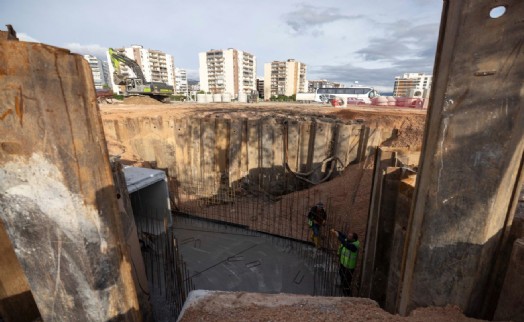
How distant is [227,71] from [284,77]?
23433 mm

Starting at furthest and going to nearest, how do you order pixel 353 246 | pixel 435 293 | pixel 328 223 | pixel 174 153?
pixel 174 153 < pixel 328 223 < pixel 353 246 < pixel 435 293

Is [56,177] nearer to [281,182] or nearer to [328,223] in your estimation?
[328,223]

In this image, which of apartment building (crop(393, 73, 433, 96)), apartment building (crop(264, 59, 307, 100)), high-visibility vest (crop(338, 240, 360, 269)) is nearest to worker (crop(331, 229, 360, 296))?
high-visibility vest (crop(338, 240, 360, 269))

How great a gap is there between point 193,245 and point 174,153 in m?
6.63

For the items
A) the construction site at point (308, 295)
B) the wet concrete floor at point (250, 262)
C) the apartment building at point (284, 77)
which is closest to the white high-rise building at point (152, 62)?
the apartment building at point (284, 77)

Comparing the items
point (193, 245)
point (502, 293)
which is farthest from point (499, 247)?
point (193, 245)

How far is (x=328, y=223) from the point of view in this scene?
29.3 feet

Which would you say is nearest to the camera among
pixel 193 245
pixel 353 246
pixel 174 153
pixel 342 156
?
pixel 353 246

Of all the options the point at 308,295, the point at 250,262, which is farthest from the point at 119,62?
the point at 308,295

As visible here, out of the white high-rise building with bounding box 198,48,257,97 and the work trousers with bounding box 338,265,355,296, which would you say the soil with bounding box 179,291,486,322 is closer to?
the work trousers with bounding box 338,265,355,296

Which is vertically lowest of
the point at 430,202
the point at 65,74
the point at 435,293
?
the point at 435,293

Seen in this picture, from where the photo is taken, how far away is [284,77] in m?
94.0

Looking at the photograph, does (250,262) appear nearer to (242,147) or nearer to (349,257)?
(349,257)

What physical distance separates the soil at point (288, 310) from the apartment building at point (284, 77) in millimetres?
87754
